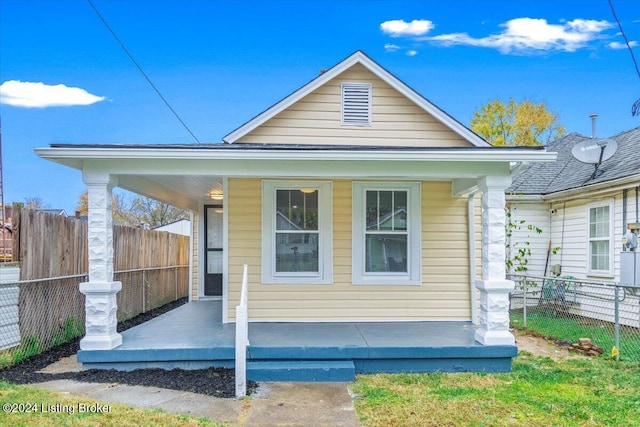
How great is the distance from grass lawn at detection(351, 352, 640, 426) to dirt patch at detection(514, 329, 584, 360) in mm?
764

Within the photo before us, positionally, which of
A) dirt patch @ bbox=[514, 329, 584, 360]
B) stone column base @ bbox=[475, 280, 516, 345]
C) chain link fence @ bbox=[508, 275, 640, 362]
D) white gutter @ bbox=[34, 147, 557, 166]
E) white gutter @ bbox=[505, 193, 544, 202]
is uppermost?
white gutter @ bbox=[34, 147, 557, 166]

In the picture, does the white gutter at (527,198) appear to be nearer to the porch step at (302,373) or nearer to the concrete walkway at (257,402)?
the porch step at (302,373)

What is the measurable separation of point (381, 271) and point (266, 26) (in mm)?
12990

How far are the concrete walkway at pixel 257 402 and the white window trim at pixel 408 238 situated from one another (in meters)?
2.19

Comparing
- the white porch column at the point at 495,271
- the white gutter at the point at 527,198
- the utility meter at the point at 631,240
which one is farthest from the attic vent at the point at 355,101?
the white gutter at the point at 527,198

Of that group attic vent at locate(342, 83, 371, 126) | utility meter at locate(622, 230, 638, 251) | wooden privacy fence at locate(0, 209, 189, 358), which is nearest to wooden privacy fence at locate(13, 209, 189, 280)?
wooden privacy fence at locate(0, 209, 189, 358)

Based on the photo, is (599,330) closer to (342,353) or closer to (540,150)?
(540,150)

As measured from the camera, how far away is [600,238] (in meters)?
9.69

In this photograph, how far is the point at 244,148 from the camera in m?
5.34

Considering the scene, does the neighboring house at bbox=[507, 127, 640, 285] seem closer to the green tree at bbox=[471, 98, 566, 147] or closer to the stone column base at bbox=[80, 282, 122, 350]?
the stone column base at bbox=[80, 282, 122, 350]

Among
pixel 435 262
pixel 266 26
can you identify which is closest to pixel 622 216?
pixel 435 262

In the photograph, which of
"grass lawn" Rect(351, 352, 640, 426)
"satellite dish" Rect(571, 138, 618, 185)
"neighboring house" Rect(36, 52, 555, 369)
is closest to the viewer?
"grass lawn" Rect(351, 352, 640, 426)

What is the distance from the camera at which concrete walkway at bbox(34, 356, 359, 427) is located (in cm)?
402

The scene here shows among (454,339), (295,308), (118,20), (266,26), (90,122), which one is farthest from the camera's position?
(90,122)
